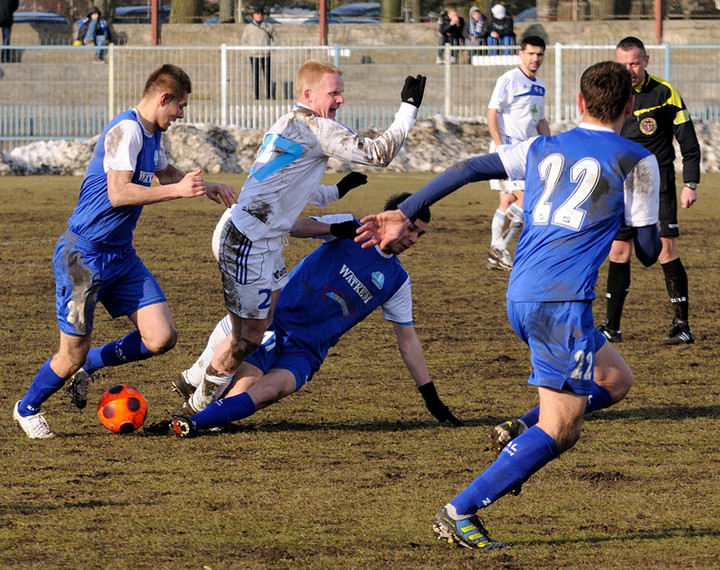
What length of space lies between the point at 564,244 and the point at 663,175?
4.68 metres

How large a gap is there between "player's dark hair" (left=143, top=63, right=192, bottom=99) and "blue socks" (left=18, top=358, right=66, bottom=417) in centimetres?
154

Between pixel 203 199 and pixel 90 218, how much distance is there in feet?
41.3

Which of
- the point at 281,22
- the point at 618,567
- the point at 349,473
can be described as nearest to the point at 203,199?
the point at 349,473

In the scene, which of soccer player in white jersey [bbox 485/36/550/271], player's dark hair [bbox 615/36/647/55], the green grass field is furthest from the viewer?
soccer player in white jersey [bbox 485/36/550/271]

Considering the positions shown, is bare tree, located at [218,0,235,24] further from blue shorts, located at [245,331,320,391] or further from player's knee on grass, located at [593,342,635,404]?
player's knee on grass, located at [593,342,635,404]

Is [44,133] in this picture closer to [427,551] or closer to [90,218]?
[90,218]

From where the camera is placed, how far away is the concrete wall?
33.8 meters

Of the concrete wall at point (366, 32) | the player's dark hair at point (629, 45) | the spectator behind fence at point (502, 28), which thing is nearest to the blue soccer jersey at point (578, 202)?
the player's dark hair at point (629, 45)

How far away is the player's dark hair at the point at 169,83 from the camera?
6203mm

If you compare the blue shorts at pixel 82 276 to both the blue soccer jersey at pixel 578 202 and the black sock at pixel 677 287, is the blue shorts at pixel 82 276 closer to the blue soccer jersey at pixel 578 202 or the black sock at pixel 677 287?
the blue soccer jersey at pixel 578 202

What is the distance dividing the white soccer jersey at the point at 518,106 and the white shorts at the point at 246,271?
6.69 metres

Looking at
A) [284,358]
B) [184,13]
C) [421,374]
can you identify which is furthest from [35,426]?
[184,13]

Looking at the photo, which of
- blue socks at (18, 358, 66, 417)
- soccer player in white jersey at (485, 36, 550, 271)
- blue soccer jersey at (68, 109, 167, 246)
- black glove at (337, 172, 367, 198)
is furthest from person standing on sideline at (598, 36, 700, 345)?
blue socks at (18, 358, 66, 417)

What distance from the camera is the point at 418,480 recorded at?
18.6 feet
